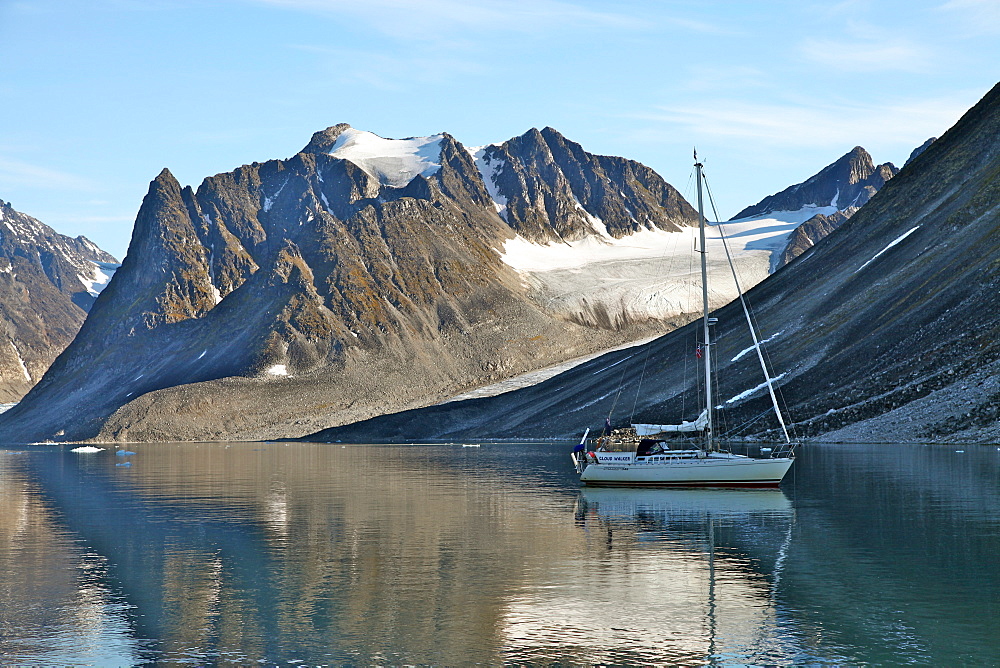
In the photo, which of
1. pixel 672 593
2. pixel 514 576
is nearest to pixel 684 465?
pixel 514 576

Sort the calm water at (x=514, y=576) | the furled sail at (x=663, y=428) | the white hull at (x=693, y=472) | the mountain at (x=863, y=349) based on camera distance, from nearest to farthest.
A: the calm water at (x=514, y=576)
the white hull at (x=693, y=472)
the furled sail at (x=663, y=428)
the mountain at (x=863, y=349)

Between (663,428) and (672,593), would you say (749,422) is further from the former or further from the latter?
(672,593)

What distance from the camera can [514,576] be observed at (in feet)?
112

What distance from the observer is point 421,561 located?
3731cm

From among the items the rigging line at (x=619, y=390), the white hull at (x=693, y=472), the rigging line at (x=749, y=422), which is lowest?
the white hull at (x=693, y=472)

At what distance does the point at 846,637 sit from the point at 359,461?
83.9 metres

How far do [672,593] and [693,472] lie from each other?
3158cm

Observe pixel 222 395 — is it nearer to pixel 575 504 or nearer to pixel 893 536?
pixel 575 504

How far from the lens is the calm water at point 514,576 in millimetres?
25312

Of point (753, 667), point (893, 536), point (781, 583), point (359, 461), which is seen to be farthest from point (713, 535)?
point (359, 461)

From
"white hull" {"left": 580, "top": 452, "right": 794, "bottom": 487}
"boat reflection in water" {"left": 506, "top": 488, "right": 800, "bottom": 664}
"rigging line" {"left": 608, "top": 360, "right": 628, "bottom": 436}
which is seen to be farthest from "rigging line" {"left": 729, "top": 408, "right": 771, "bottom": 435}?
"boat reflection in water" {"left": 506, "top": 488, "right": 800, "bottom": 664}

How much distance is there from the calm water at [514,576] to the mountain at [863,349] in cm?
4580

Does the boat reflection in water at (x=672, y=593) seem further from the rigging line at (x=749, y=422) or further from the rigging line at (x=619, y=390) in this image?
the rigging line at (x=619, y=390)

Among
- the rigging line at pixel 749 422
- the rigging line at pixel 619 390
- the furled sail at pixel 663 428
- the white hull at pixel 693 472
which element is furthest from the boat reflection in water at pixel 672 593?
the rigging line at pixel 619 390
